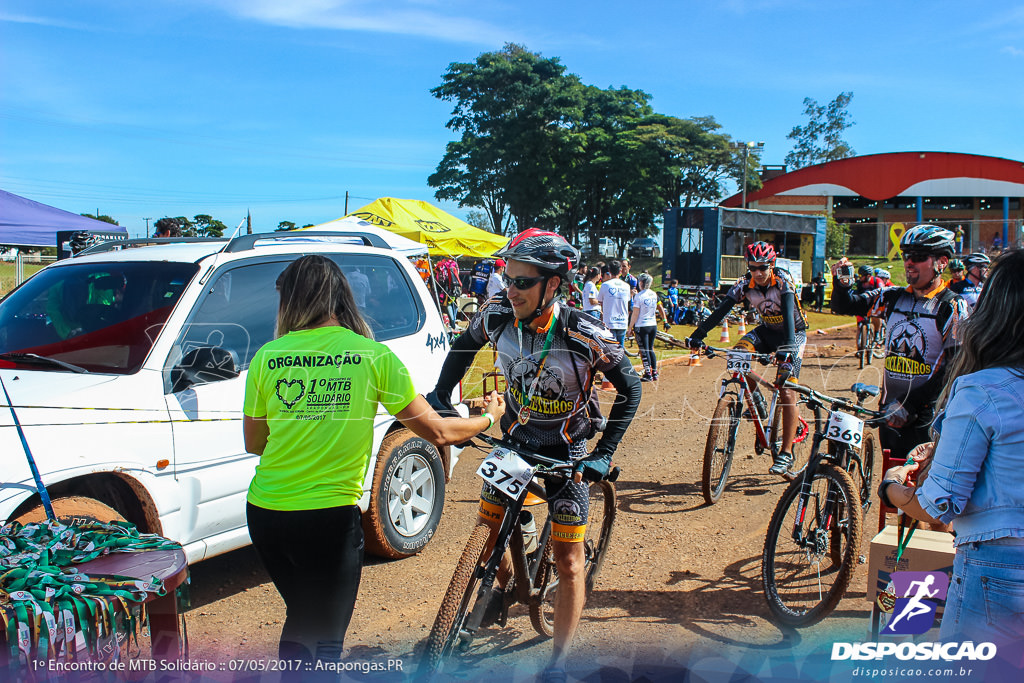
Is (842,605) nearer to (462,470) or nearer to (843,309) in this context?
(843,309)

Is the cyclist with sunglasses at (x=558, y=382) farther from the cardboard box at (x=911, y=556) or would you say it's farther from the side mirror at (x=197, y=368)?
the cardboard box at (x=911, y=556)

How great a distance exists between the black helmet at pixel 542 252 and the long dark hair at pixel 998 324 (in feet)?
4.85

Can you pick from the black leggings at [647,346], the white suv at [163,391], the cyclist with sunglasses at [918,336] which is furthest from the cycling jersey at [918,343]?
the black leggings at [647,346]

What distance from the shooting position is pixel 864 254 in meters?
29.0

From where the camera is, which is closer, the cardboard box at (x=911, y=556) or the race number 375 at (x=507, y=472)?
the race number 375 at (x=507, y=472)

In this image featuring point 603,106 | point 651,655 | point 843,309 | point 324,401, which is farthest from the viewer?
point 603,106

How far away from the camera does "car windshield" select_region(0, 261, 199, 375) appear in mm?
3744

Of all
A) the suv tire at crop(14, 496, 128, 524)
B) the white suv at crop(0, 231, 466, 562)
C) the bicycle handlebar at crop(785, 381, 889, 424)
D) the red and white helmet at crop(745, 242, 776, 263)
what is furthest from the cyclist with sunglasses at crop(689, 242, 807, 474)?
the suv tire at crop(14, 496, 128, 524)

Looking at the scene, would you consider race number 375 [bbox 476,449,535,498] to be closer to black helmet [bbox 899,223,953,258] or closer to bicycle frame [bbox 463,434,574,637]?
bicycle frame [bbox 463,434,574,637]

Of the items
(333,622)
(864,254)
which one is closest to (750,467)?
(333,622)

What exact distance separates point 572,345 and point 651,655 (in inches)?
66.9

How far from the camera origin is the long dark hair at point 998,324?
7.19 ft

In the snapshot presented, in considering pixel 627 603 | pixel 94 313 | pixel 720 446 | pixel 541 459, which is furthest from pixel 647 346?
pixel 94 313

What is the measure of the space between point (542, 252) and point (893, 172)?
3733cm
